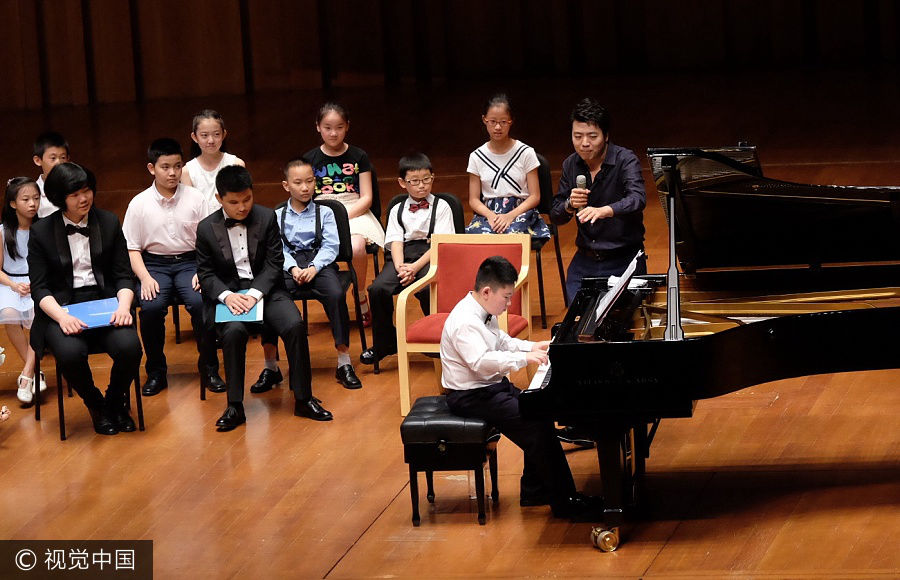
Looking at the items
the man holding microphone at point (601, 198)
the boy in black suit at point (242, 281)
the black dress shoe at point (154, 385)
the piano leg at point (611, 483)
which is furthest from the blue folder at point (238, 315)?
the piano leg at point (611, 483)

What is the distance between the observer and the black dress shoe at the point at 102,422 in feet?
21.3

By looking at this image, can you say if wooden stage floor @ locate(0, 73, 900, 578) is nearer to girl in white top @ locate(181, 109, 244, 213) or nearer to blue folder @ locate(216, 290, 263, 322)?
blue folder @ locate(216, 290, 263, 322)

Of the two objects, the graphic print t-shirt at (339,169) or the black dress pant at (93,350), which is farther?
the graphic print t-shirt at (339,169)

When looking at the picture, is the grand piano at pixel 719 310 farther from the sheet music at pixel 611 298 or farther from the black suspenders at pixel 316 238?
the black suspenders at pixel 316 238

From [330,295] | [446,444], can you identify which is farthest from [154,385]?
[446,444]

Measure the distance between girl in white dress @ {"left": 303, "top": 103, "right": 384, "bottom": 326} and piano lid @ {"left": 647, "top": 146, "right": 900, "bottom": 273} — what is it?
242 cm

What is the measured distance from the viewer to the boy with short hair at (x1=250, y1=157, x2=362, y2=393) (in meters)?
6.94

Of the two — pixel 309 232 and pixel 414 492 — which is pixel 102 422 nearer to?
pixel 309 232

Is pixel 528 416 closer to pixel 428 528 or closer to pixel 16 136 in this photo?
pixel 428 528

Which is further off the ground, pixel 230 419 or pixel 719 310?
pixel 719 310

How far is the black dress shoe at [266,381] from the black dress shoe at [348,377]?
0.33m

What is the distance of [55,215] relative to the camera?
648cm

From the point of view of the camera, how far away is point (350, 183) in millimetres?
7641

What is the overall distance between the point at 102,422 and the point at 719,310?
3.04m
